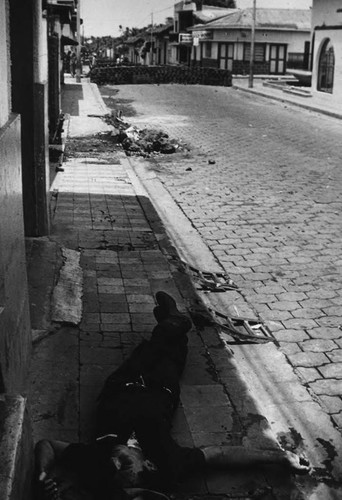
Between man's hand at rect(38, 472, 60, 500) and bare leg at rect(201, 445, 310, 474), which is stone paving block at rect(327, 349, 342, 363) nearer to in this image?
bare leg at rect(201, 445, 310, 474)

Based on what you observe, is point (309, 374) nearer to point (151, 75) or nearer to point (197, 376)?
point (197, 376)

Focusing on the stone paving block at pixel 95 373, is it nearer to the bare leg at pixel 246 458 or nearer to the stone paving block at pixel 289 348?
the bare leg at pixel 246 458

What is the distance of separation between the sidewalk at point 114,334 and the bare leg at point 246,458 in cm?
6

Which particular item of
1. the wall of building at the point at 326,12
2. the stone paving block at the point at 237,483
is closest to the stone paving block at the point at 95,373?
the stone paving block at the point at 237,483

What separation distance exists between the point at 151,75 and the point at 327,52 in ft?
62.4

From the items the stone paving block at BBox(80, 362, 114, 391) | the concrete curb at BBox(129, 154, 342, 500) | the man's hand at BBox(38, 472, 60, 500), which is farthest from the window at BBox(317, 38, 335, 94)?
the man's hand at BBox(38, 472, 60, 500)

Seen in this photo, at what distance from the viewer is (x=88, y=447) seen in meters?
3.38

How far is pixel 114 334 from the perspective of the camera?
17.5 ft

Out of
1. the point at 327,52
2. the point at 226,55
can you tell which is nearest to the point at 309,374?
the point at 327,52

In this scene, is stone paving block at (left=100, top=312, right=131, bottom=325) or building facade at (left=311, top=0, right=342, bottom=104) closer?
stone paving block at (left=100, top=312, right=131, bottom=325)

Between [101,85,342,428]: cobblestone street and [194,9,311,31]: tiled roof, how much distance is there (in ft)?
92.0

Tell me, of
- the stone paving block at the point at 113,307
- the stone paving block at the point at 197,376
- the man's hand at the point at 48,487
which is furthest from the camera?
the stone paving block at the point at 113,307

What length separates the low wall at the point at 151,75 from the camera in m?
42.6

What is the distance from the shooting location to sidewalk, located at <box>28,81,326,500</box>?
4008mm
